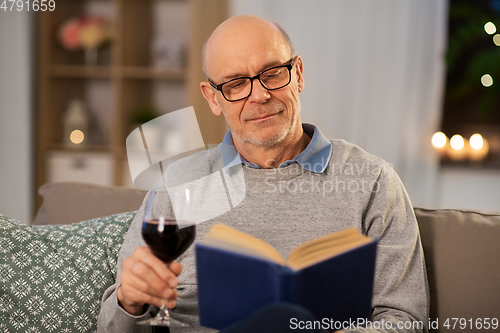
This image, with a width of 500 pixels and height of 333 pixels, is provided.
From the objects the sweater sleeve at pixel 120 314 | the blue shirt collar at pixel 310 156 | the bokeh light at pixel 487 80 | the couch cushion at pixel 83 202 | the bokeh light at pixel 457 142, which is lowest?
the sweater sleeve at pixel 120 314

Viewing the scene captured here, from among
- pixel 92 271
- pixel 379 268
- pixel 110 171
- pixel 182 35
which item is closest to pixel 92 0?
pixel 182 35

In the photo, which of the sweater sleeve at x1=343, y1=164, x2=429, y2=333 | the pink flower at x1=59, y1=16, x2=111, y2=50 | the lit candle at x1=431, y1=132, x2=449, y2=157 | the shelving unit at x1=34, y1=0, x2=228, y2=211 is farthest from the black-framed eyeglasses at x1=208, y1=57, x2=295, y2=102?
the pink flower at x1=59, y1=16, x2=111, y2=50

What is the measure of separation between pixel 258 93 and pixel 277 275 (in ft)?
2.10

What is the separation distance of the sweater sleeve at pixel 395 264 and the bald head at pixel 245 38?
0.44 meters

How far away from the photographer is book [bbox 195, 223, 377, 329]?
2.32 feet

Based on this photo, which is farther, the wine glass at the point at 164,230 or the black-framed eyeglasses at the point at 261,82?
the black-framed eyeglasses at the point at 261,82

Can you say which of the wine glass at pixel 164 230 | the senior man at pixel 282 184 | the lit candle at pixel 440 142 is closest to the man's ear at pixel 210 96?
the senior man at pixel 282 184

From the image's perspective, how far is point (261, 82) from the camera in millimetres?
1244

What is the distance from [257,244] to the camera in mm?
734

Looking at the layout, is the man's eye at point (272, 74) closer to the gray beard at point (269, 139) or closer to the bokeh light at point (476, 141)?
the gray beard at point (269, 139)

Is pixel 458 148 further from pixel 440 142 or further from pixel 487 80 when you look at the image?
pixel 487 80

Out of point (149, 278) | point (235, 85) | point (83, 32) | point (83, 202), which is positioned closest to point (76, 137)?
A: point (83, 32)

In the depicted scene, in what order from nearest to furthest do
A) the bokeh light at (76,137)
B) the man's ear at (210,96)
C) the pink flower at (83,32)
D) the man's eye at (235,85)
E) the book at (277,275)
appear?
the book at (277,275) → the man's eye at (235,85) → the man's ear at (210,96) → the pink flower at (83,32) → the bokeh light at (76,137)

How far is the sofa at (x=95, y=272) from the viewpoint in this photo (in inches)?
45.5
